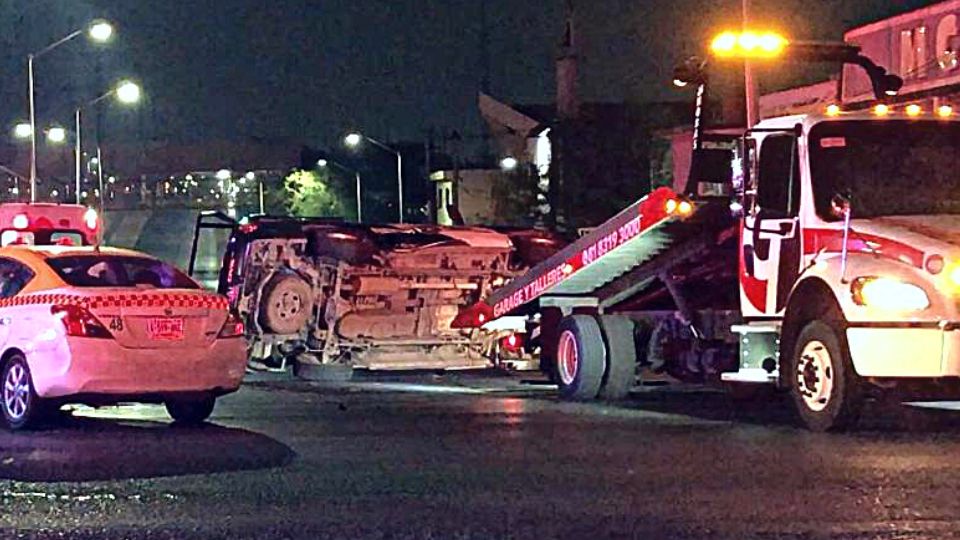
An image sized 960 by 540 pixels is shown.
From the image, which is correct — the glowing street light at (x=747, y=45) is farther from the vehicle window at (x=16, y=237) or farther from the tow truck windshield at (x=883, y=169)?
the tow truck windshield at (x=883, y=169)

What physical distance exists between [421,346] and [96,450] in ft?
25.6

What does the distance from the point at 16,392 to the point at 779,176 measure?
6.23m

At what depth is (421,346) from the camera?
19.3 m

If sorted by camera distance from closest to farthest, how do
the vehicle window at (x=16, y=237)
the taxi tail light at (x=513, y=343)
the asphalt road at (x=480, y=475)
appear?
the asphalt road at (x=480, y=475)
the taxi tail light at (x=513, y=343)
the vehicle window at (x=16, y=237)

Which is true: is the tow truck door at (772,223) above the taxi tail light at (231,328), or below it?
above

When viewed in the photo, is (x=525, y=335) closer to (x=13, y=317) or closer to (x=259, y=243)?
(x=259, y=243)

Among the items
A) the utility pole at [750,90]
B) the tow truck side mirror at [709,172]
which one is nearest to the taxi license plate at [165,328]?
the tow truck side mirror at [709,172]

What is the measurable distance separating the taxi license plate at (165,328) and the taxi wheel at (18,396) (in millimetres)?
985

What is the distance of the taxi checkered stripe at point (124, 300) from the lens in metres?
13.1

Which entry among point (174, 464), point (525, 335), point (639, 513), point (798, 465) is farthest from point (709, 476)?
point (525, 335)

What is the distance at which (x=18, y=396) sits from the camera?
13297 millimetres

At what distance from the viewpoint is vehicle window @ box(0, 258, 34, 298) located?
13688mm

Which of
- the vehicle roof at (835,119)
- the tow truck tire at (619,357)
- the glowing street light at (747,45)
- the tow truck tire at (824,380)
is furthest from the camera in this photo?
the glowing street light at (747,45)

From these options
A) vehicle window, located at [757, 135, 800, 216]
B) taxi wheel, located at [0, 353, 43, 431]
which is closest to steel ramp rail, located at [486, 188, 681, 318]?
vehicle window, located at [757, 135, 800, 216]
